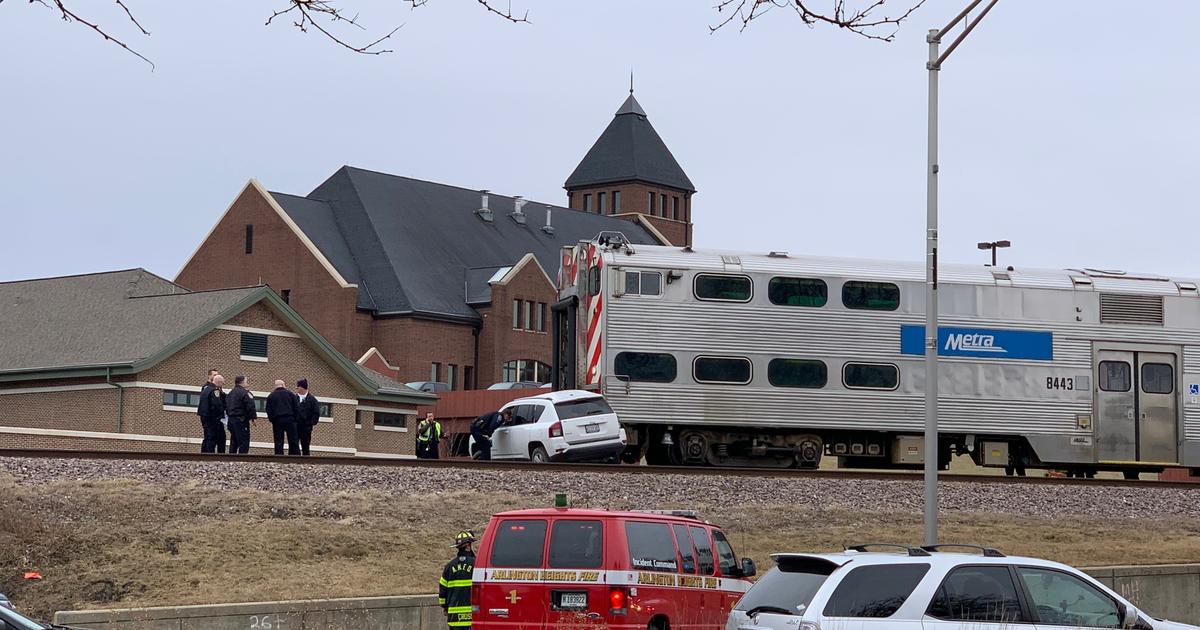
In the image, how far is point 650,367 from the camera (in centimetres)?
3055

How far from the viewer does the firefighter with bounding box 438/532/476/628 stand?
1593 centimetres

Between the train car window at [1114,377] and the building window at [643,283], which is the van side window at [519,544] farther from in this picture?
the train car window at [1114,377]

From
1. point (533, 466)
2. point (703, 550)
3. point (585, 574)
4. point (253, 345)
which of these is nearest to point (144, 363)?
point (253, 345)

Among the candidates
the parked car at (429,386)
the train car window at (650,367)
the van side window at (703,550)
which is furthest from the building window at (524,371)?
the van side window at (703,550)

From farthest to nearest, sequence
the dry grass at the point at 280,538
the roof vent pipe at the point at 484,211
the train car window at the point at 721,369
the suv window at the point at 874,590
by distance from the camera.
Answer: the roof vent pipe at the point at 484,211 → the train car window at the point at 721,369 → the dry grass at the point at 280,538 → the suv window at the point at 874,590

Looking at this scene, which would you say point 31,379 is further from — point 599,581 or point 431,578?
point 599,581

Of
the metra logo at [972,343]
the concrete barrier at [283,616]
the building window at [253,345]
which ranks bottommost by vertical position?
the concrete barrier at [283,616]

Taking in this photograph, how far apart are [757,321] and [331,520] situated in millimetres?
10770

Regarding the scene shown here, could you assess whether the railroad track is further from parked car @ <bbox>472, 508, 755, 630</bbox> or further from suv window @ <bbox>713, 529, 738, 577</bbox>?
parked car @ <bbox>472, 508, 755, 630</bbox>

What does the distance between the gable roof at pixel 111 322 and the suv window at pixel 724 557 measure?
33478mm

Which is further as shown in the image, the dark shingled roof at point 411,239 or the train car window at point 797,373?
the dark shingled roof at point 411,239

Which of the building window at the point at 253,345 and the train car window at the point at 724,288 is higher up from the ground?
the train car window at the point at 724,288

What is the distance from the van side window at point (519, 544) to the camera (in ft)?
50.3

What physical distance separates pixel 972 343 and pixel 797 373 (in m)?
3.45
